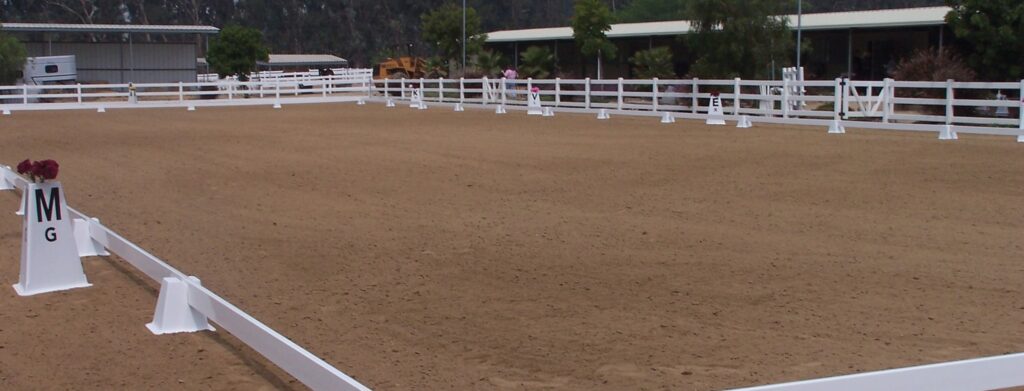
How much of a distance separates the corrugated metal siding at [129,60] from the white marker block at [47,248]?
231 feet

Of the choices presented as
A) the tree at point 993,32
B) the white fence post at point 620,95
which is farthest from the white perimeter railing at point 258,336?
the tree at point 993,32

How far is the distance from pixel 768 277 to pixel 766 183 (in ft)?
20.1

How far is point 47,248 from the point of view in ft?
28.3

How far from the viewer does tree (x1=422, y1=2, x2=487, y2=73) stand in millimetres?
62281

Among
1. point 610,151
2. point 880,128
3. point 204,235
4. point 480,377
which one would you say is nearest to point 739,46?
point 880,128

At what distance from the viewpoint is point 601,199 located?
1341 centimetres

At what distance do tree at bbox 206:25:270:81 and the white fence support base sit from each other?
7251 centimetres

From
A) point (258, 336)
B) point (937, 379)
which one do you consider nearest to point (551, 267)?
point (258, 336)

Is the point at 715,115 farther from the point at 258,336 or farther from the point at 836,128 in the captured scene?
the point at 258,336

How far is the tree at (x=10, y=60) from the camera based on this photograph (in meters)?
57.5

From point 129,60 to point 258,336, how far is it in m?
76.2

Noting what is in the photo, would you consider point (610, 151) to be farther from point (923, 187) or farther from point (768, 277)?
point (768, 277)

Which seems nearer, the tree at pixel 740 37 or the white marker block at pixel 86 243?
the white marker block at pixel 86 243

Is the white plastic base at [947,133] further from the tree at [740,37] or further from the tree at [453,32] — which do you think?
the tree at [453,32]
